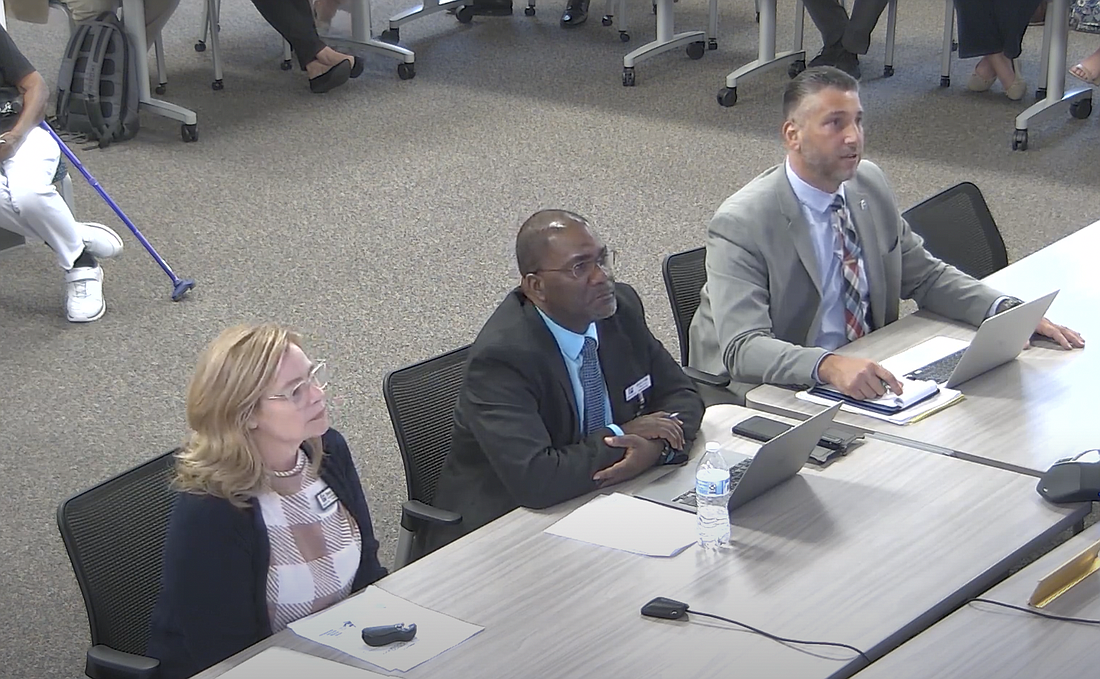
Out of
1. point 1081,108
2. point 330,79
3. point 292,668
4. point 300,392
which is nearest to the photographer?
point 292,668

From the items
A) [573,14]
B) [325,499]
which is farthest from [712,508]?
[573,14]

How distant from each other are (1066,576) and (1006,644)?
0.22 m

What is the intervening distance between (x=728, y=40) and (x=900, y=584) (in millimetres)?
6554

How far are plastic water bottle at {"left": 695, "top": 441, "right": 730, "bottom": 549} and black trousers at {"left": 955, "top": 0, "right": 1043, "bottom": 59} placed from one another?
17.4 ft

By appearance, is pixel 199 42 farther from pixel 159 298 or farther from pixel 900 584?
pixel 900 584

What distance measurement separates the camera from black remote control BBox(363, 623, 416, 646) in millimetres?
2193

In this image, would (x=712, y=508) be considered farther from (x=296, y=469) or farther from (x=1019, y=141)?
(x=1019, y=141)

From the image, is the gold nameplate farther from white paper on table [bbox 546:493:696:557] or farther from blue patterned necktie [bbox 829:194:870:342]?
blue patterned necktie [bbox 829:194:870:342]

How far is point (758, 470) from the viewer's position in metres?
2.52

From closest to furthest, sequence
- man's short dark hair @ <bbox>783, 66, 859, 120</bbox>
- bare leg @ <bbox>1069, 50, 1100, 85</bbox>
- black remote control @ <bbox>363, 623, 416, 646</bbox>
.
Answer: black remote control @ <bbox>363, 623, 416, 646</bbox>, man's short dark hair @ <bbox>783, 66, 859, 120</bbox>, bare leg @ <bbox>1069, 50, 1100, 85</bbox>

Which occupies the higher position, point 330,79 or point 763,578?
point 763,578

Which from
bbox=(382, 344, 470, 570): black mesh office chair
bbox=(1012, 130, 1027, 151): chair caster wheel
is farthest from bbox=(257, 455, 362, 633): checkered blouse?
bbox=(1012, 130, 1027, 151): chair caster wheel

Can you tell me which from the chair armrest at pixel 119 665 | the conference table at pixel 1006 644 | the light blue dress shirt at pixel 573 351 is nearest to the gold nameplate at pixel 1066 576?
the conference table at pixel 1006 644

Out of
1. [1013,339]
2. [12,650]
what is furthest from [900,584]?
[12,650]
